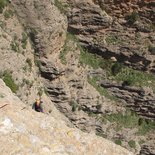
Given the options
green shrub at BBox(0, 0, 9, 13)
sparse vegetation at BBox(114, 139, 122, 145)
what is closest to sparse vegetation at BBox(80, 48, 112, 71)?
sparse vegetation at BBox(114, 139, 122, 145)

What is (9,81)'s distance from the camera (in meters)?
32.0

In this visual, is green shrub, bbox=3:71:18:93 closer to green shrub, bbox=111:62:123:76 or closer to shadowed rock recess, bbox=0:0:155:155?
shadowed rock recess, bbox=0:0:155:155

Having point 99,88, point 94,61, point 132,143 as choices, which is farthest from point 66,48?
point 132,143

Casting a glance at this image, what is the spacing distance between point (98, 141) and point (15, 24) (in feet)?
78.0

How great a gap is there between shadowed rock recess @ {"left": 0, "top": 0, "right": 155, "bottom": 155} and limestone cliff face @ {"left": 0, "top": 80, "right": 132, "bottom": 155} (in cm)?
1772

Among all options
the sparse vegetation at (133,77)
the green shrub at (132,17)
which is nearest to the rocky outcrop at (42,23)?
the green shrub at (132,17)

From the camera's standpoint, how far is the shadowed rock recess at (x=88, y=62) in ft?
118

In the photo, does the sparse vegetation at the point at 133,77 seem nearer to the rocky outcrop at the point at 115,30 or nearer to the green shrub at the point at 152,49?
the rocky outcrop at the point at 115,30

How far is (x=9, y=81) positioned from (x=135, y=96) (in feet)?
61.5

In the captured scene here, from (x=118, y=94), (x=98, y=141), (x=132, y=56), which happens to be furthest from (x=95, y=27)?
(x=98, y=141)

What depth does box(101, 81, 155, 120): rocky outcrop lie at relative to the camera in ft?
149

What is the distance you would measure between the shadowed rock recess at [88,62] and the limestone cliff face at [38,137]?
17.7 meters

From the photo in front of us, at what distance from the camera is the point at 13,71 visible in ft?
109

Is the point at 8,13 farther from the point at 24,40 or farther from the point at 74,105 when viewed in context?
the point at 74,105
